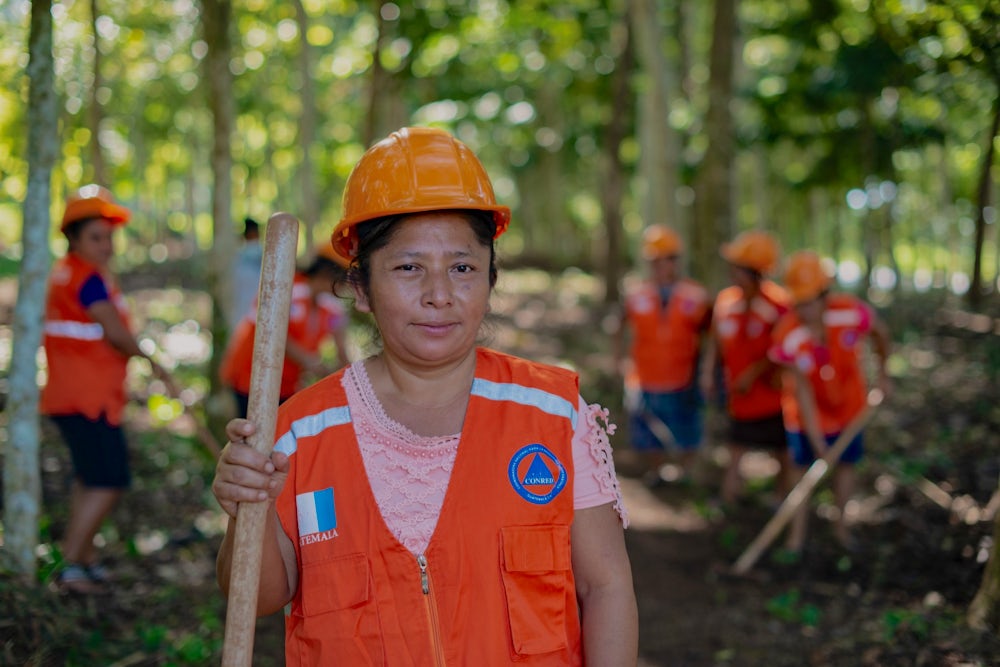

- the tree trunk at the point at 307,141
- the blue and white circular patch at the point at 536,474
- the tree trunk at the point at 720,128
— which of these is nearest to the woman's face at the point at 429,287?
the blue and white circular patch at the point at 536,474

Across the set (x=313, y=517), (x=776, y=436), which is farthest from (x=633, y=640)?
(x=776, y=436)

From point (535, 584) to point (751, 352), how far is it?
18.5 ft

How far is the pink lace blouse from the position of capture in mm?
2051

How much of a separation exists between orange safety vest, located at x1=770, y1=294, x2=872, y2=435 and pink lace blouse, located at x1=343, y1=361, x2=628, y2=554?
446 cm

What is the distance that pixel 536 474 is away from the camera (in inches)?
81.7

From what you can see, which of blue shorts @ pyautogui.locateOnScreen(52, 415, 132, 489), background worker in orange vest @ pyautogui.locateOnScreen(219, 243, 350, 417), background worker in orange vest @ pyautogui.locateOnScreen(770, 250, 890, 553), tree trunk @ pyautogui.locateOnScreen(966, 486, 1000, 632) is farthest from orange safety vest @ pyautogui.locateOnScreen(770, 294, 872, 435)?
blue shorts @ pyautogui.locateOnScreen(52, 415, 132, 489)

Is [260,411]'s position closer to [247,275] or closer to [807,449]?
[807,449]

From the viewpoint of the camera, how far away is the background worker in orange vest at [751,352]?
721 cm

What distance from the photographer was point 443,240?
84.9 inches

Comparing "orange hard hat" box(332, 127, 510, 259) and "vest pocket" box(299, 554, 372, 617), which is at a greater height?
"orange hard hat" box(332, 127, 510, 259)

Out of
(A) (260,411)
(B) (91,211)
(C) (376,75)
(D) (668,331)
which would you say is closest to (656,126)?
(C) (376,75)

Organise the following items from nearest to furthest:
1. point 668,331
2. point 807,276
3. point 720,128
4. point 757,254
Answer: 1. point 807,276
2. point 757,254
3. point 668,331
4. point 720,128

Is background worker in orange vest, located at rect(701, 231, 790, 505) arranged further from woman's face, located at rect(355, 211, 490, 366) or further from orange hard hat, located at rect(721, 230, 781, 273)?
woman's face, located at rect(355, 211, 490, 366)

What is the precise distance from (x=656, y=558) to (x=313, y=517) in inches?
182
